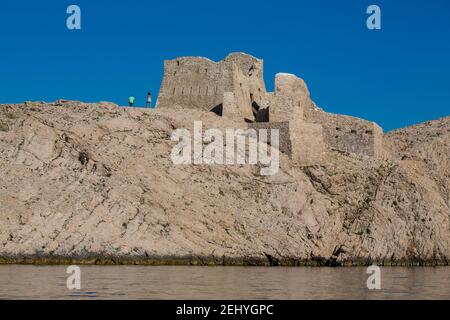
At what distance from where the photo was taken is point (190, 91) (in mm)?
52000

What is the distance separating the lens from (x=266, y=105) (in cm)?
5184

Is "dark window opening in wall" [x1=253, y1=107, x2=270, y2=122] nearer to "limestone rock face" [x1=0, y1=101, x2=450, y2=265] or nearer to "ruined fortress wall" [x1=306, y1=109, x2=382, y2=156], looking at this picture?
"limestone rock face" [x1=0, y1=101, x2=450, y2=265]

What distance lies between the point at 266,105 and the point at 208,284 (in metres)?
25.3

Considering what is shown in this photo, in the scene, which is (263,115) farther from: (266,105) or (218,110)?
(218,110)

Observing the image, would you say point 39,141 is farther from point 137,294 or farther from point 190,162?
point 137,294

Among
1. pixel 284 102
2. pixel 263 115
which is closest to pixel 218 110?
pixel 263 115

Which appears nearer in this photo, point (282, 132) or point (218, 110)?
point (282, 132)

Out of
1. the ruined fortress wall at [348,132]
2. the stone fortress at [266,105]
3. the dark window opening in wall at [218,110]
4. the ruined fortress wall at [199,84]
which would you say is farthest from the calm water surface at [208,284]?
the ruined fortress wall at [199,84]

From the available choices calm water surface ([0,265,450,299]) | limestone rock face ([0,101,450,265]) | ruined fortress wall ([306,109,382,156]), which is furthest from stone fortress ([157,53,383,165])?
calm water surface ([0,265,450,299])

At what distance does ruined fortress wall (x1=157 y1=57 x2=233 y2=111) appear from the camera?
51781 mm

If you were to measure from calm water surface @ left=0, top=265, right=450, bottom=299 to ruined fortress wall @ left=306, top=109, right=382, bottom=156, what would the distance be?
16146mm

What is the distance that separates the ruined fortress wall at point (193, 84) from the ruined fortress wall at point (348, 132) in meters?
6.20

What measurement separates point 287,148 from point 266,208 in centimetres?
506

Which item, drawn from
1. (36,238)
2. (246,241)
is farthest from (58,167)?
(246,241)
